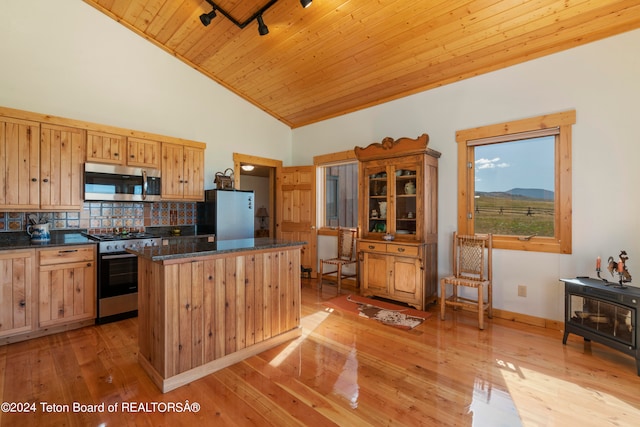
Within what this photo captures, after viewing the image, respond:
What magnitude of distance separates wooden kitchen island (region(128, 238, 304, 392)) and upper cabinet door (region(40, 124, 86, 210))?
1775mm

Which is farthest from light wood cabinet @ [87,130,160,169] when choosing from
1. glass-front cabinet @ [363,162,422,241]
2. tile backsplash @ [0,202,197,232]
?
glass-front cabinet @ [363,162,422,241]

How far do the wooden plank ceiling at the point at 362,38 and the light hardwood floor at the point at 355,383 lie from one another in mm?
3047

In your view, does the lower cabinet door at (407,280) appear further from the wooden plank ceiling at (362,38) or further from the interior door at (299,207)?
the wooden plank ceiling at (362,38)

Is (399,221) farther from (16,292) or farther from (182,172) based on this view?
(16,292)

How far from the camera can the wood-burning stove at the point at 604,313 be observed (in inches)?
92.0

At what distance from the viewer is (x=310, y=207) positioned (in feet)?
17.7

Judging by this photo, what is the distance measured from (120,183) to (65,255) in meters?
1.02

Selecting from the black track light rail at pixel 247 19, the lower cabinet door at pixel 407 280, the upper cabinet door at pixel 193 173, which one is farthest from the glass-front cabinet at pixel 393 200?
the upper cabinet door at pixel 193 173

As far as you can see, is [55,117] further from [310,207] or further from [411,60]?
[411,60]

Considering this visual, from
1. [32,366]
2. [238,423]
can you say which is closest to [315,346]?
[238,423]

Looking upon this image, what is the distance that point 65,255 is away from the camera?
9.97ft

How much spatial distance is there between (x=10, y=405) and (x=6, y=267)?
1450 millimetres

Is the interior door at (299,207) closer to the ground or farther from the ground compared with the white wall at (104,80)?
closer to the ground

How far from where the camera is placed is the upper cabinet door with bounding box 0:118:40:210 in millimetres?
2951
